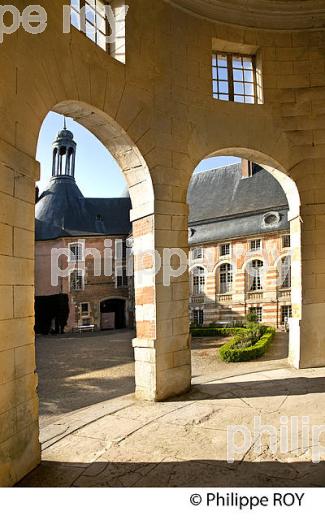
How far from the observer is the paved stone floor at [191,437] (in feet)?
10.6

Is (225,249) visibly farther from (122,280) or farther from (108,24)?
(108,24)

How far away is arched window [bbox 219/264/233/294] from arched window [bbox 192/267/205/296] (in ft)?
3.68

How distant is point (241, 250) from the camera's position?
20.5 meters

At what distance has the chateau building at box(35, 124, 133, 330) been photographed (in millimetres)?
24906

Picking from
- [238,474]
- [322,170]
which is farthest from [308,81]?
[238,474]

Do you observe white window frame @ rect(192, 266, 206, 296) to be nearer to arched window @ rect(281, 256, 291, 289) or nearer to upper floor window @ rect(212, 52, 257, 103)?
arched window @ rect(281, 256, 291, 289)

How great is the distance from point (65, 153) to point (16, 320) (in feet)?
87.3

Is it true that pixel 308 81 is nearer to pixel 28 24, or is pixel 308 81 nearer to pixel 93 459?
pixel 28 24

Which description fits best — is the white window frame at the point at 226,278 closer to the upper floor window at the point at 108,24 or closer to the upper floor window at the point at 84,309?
the upper floor window at the point at 84,309

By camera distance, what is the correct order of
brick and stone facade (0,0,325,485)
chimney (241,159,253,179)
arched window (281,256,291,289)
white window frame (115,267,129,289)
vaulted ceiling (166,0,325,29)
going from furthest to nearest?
1. white window frame (115,267,129,289)
2. chimney (241,159,253,179)
3. arched window (281,256,291,289)
4. vaulted ceiling (166,0,325,29)
5. brick and stone facade (0,0,325,485)

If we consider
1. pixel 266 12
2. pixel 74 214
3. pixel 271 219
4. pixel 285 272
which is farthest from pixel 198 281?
pixel 266 12

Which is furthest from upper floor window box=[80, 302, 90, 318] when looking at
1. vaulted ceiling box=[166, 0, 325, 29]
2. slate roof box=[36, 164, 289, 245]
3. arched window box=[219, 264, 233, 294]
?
vaulted ceiling box=[166, 0, 325, 29]

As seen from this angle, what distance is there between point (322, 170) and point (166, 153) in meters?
3.14

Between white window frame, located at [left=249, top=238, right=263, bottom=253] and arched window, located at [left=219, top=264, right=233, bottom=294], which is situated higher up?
white window frame, located at [left=249, top=238, right=263, bottom=253]
